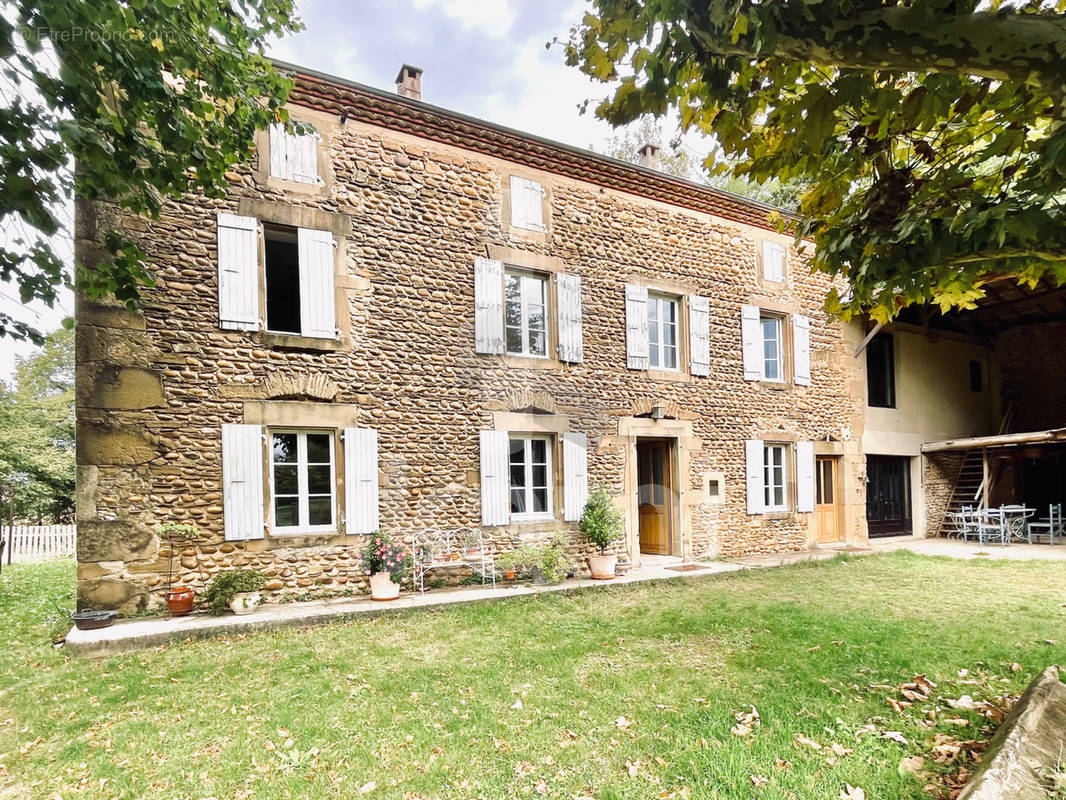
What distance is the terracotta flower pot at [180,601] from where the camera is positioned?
218 inches

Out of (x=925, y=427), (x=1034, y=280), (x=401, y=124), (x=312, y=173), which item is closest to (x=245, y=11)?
(x=312, y=173)

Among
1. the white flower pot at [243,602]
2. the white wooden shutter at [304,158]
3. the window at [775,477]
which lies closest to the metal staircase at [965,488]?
the window at [775,477]

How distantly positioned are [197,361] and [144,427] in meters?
0.84

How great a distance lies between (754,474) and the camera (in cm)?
978

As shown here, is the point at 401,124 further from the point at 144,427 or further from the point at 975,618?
the point at 975,618

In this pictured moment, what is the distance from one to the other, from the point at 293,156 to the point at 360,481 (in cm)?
392

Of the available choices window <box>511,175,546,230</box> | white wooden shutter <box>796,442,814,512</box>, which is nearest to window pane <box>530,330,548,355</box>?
window <box>511,175,546,230</box>

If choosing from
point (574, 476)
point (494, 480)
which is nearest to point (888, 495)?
point (574, 476)

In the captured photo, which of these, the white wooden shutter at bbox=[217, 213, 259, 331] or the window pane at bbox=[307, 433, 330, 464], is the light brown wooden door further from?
the white wooden shutter at bbox=[217, 213, 259, 331]

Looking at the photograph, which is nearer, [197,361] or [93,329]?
[93,329]

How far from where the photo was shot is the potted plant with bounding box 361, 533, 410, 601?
6.29 m

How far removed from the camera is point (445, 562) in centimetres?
673

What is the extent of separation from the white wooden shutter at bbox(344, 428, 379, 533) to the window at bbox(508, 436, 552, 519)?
6.29ft

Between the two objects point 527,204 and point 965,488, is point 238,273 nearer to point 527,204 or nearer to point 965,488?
point 527,204
